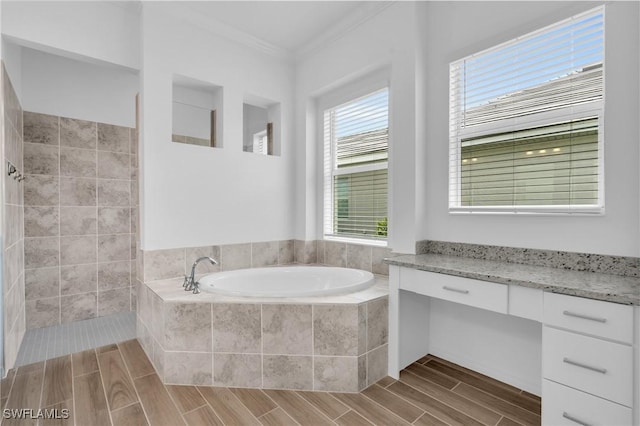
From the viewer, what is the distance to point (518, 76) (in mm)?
2059

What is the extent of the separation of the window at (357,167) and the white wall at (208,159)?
46 centimetres

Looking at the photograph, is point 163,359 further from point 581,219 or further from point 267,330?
point 581,219

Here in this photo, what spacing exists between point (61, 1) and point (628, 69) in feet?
11.7

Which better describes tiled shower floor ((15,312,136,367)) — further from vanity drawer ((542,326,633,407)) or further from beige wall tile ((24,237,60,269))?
vanity drawer ((542,326,633,407))

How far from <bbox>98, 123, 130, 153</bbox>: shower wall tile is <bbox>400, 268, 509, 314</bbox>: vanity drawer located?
318 centimetres

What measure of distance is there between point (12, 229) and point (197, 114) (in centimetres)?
174

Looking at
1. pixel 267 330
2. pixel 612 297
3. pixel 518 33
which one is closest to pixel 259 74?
pixel 518 33

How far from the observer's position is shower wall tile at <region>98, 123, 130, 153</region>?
10.9 feet

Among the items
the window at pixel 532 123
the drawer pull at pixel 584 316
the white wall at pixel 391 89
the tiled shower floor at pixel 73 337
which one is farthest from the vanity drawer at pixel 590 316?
the tiled shower floor at pixel 73 337

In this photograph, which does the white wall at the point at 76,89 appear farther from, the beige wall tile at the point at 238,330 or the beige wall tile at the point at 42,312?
the beige wall tile at the point at 238,330

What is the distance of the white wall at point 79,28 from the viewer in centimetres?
216

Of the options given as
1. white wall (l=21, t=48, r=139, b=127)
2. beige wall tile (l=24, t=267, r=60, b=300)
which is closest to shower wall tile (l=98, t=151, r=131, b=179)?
white wall (l=21, t=48, r=139, b=127)

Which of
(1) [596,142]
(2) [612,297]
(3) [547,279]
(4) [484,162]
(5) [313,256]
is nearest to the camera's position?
(2) [612,297]
